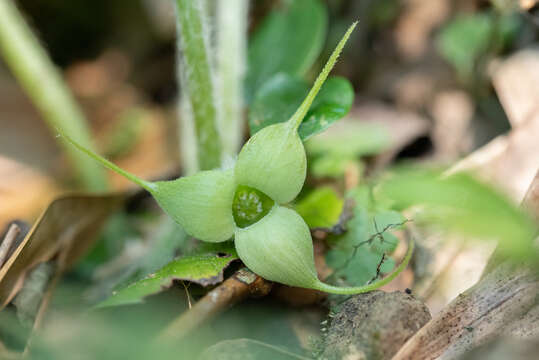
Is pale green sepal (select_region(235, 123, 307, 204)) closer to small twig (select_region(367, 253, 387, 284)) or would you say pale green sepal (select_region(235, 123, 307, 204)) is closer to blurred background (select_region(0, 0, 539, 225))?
small twig (select_region(367, 253, 387, 284))

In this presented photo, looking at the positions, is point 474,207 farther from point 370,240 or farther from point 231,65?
point 231,65

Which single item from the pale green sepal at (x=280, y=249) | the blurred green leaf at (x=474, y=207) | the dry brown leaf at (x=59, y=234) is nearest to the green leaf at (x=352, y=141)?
the dry brown leaf at (x=59, y=234)

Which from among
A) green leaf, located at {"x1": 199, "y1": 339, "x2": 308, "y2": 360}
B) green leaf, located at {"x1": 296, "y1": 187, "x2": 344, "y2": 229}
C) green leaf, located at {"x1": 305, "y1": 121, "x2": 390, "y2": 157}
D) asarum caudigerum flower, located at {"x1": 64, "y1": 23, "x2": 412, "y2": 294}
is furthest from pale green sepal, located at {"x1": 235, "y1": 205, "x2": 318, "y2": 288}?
green leaf, located at {"x1": 305, "y1": 121, "x2": 390, "y2": 157}

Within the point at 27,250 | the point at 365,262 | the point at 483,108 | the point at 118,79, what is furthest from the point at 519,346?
the point at 118,79

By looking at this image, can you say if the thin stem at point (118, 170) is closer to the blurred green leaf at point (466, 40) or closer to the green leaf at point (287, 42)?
the green leaf at point (287, 42)

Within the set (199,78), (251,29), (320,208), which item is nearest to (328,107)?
(320,208)

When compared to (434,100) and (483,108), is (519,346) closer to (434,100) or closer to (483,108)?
(483,108)
